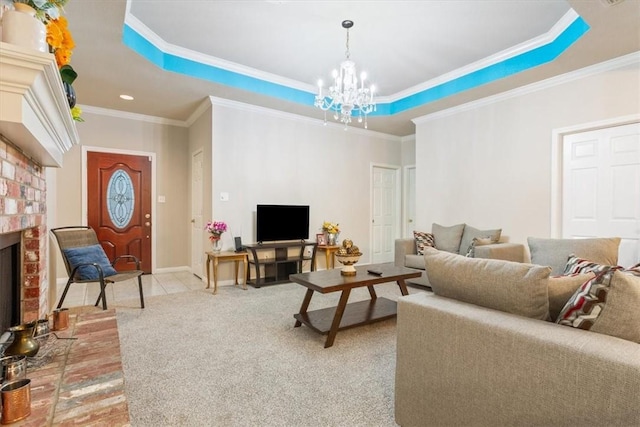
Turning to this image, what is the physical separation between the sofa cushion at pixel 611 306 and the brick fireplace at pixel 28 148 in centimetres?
197

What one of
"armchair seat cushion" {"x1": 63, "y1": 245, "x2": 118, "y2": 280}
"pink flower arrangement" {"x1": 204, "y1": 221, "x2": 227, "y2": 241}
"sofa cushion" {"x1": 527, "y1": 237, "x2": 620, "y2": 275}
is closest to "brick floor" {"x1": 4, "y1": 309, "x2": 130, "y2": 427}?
"armchair seat cushion" {"x1": 63, "y1": 245, "x2": 118, "y2": 280}

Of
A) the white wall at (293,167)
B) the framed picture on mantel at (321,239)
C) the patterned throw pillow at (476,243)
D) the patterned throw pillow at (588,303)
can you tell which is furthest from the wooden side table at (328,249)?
the patterned throw pillow at (588,303)

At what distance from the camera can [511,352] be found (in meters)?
1.16

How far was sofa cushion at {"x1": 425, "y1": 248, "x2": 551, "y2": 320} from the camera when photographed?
128 cm

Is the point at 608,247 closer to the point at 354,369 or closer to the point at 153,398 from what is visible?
the point at 354,369

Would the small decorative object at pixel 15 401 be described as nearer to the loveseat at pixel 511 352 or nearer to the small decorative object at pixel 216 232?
the loveseat at pixel 511 352

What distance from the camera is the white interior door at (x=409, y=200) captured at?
6793mm

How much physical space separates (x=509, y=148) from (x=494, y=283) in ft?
12.0

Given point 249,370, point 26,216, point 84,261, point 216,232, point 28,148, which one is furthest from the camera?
point 216,232

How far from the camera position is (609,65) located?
3.44 metres

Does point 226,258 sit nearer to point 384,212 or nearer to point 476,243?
point 476,243

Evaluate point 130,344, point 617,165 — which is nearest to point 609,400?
point 130,344

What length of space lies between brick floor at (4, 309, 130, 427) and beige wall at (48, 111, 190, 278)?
4012 millimetres

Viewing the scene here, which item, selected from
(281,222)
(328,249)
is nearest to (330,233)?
(328,249)
